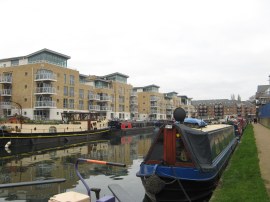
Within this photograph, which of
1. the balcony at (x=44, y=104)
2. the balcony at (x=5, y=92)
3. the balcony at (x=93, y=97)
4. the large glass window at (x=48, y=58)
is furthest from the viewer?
the balcony at (x=93, y=97)

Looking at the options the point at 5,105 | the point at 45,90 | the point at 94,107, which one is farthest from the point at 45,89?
A: the point at 94,107

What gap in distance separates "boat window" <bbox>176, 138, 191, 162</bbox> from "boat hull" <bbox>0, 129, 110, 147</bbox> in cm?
2520

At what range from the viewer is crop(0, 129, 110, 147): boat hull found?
104 feet

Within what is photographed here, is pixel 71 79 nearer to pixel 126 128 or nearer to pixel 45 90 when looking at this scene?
pixel 45 90

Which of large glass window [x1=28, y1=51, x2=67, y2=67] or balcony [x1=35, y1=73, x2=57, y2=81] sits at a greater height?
large glass window [x1=28, y1=51, x2=67, y2=67]

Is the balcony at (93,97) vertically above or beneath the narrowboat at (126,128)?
above

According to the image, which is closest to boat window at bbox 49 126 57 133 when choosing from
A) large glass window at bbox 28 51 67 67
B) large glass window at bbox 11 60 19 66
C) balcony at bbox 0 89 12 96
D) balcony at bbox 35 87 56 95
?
balcony at bbox 35 87 56 95

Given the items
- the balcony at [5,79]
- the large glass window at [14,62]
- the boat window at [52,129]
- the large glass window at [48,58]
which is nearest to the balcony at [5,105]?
the balcony at [5,79]

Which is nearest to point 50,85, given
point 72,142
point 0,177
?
point 72,142

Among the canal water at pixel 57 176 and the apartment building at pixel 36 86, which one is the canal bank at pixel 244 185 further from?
the apartment building at pixel 36 86

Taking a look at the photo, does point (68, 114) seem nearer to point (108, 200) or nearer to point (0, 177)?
point (0, 177)

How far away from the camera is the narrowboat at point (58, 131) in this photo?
32.4 metres

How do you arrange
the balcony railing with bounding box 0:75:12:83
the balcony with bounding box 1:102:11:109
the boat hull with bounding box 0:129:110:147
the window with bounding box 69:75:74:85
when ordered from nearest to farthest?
1. the boat hull with bounding box 0:129:110:147
2. the balcony with bounding box 1:102:11:109
3. the balcony railing with bounding box 0:75:12:83
4. the window with bounding box 69:75:74:85

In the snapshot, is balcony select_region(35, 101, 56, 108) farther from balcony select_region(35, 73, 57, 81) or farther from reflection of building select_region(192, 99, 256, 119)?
reflection of building select_region(192, 99, 256, 119)
